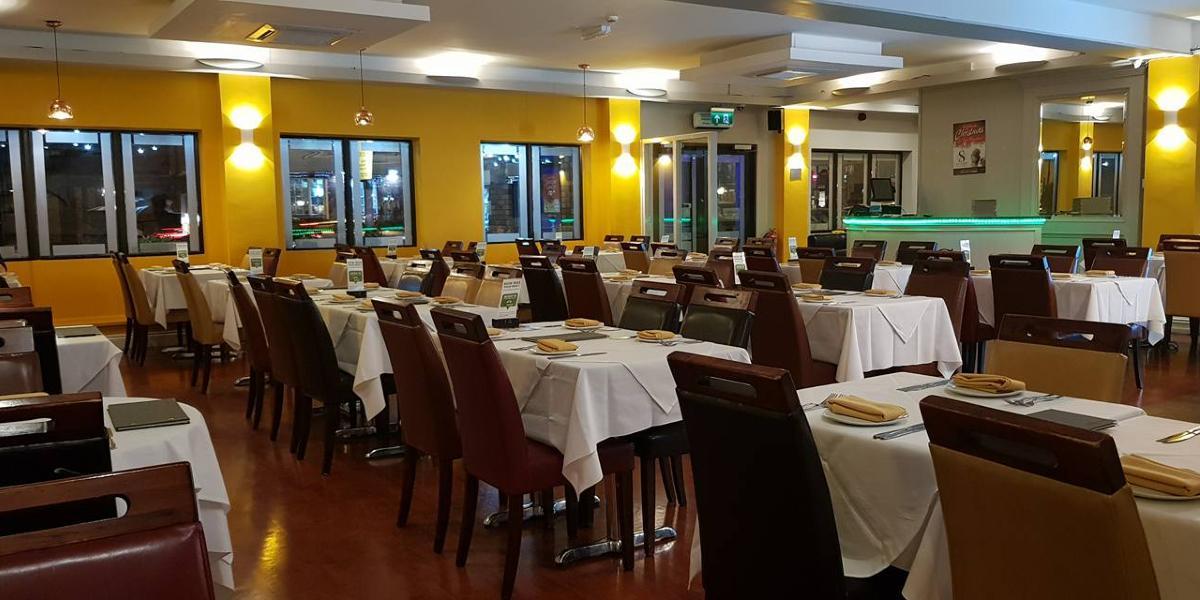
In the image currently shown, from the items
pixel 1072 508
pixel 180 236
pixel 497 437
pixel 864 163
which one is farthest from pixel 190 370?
pixel 864 163

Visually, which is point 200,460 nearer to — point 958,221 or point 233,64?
point 233,64

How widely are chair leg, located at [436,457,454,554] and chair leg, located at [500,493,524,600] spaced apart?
510 mm

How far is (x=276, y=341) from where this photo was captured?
532 centimetres

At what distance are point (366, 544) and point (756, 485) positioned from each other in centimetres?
232

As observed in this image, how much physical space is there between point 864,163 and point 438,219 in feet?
29.6

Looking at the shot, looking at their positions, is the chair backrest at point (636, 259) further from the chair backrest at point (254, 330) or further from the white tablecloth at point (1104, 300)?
the chair backrest at point (254, 330)

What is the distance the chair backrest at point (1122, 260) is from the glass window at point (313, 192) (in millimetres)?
8858

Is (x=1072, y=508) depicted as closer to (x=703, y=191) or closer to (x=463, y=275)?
(x=463, y=275)

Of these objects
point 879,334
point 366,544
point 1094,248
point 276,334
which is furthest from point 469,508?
point 1094,248

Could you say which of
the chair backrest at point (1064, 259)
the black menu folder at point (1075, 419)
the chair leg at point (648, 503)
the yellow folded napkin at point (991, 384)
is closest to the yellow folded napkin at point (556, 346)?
the chair leg at point (648, 503)

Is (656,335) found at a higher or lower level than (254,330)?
higher

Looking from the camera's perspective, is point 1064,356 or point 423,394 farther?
point 423,394

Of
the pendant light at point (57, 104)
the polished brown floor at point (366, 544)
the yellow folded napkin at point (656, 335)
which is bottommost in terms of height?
the polished brown floor at point (366, 544)

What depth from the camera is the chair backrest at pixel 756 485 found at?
1969 mm
